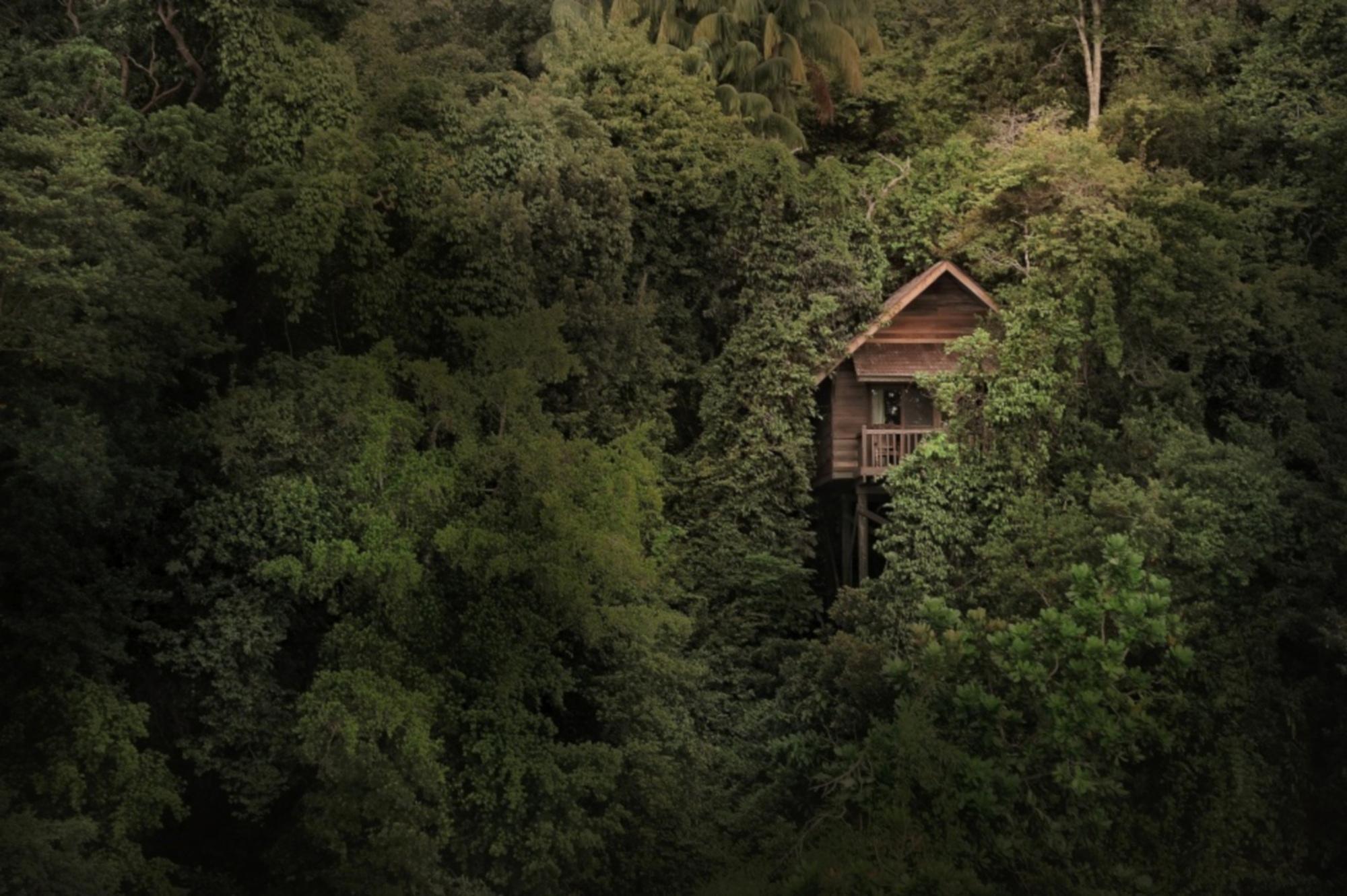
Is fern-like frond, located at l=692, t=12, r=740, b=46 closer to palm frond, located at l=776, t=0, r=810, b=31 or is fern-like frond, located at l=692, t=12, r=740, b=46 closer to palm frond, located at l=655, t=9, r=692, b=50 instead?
palm frond, located at l=655, t=9, r=692, b=50

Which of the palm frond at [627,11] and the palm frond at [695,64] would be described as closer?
the palm frond at [695,64]

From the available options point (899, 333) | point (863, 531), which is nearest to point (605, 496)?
point (863, 531)

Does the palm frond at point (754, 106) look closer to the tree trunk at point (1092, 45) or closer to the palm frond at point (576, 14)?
the palm frond at point (576, 14)

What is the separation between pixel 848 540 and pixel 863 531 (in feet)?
5.20

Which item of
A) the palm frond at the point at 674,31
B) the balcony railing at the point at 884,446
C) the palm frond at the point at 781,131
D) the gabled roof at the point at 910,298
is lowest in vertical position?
the balcony railing at the point at 884,446

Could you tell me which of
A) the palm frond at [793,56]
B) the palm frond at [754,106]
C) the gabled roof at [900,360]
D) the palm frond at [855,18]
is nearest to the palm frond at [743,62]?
the palm frond at [793,56]

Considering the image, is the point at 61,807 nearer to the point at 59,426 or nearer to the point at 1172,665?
the point at 59,426

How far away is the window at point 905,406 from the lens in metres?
32.4

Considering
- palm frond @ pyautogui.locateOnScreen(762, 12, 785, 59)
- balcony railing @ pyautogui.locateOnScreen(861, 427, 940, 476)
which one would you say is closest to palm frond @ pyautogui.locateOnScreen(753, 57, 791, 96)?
palm frond @ pyautogui.locateOnScreen(762, 12, 785, 59)

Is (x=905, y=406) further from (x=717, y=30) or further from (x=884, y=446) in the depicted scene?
(x=717, y=30)

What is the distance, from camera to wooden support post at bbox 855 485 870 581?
103ft

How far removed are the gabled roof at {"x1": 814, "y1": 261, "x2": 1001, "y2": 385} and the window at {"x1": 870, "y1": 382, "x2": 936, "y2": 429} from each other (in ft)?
3.67

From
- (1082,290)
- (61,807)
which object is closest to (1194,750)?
(1082,290)

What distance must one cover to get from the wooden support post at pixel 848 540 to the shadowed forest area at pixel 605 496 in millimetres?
939
